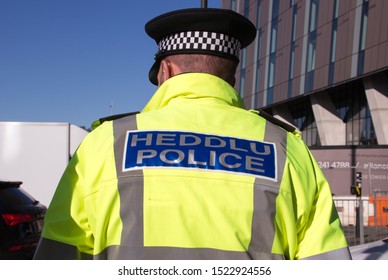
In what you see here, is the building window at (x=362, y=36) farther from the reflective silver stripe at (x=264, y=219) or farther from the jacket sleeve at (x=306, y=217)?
the reflective silver stripe at (x=264, y=219)

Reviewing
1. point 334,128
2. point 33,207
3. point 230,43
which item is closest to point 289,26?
point 334,128

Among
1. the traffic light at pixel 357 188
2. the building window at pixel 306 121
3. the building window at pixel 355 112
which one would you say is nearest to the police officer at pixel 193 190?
the traffic light at pixel 357 188

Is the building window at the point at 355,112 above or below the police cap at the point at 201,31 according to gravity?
above

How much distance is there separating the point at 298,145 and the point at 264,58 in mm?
34689

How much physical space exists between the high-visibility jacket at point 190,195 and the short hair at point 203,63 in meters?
0.14

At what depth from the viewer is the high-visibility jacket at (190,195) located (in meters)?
1.50

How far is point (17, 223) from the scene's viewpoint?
18.7 feet

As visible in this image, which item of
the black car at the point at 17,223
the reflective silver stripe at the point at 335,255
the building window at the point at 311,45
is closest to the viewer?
the reflective silver stripe at the point at 335,255

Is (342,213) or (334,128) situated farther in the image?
(334,128)

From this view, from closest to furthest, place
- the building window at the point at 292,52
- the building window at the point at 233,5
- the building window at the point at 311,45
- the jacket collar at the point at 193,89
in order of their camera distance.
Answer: the jacket collar at the point at 193,89, the building window at the point at 311,45, the building window at the point at 292,52, the building window at the point at 233,5

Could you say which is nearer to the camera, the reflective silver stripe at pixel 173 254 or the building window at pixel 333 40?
the reflective silver stripe at pixel 173 254

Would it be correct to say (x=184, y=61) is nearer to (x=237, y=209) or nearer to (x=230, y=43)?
(x=230, y=43)

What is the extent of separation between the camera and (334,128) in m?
29.3

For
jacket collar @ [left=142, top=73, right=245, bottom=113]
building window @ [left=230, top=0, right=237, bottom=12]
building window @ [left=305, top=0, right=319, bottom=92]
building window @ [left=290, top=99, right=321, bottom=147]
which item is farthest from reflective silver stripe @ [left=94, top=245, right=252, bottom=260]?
building window @ [left=230, top=0, right=237, bottom=12]
